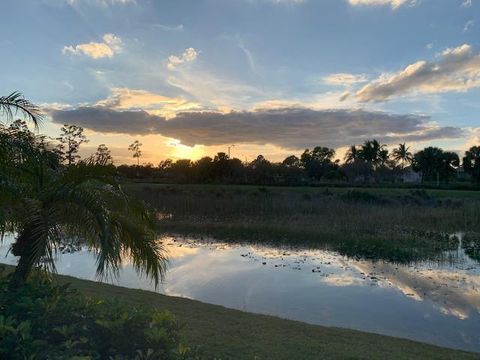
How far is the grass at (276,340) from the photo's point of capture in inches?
229

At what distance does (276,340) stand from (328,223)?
1705cm

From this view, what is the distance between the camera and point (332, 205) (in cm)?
2720

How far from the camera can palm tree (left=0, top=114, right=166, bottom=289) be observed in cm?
549

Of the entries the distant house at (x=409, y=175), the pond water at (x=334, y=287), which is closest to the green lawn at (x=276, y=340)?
the pond water at (x=334, y=287)

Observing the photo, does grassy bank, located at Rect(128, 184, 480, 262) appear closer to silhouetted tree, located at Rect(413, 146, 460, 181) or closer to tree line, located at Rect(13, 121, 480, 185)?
tree line, located at Rect(13, 121, 480, 185)

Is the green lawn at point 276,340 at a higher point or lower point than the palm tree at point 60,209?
lower

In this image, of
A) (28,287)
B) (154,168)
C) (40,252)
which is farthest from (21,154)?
(154,168)

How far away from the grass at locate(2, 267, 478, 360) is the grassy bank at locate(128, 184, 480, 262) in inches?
373

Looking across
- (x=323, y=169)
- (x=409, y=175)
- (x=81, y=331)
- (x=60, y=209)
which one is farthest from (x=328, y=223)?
(x=409, y=175)

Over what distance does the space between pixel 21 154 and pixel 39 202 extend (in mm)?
812

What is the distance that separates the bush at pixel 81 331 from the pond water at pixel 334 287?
5316 millimetres

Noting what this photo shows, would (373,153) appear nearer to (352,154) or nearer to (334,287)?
(352,154)

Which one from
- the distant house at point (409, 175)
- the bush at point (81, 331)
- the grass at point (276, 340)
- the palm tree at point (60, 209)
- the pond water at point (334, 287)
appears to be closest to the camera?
the bush at point (81, 331)

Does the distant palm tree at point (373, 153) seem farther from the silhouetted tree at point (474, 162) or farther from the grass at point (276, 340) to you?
the grass at point (276, 340)
